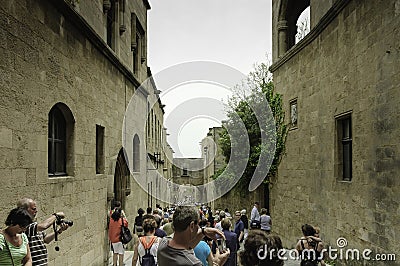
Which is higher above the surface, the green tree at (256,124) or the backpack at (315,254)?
the green tree at (256,124)

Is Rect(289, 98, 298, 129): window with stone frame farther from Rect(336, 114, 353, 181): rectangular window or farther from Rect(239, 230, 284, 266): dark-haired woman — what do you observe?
Rect(239, 230, 284, 266): dark-haired woman

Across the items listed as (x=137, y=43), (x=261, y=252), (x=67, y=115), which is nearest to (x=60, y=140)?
(x=67, y=115)

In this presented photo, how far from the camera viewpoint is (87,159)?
902 cm

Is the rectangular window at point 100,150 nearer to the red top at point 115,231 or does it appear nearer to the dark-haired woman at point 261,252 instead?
the red top at point 115,231

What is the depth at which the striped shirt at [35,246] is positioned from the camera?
495 cm

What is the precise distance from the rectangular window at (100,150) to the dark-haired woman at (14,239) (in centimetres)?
602

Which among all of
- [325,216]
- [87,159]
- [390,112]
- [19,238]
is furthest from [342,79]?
[19,238]

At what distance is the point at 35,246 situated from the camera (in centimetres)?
498

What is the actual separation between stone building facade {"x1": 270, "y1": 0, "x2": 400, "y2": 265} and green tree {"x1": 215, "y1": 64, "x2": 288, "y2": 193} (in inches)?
29.1

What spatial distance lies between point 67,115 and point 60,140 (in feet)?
1.58

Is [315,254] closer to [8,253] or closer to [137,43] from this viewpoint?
[8,253]

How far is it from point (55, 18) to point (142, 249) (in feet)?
12.9

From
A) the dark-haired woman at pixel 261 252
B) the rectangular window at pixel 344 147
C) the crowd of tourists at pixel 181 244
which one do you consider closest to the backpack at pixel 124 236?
the crowd of tourists at pixel 181 244

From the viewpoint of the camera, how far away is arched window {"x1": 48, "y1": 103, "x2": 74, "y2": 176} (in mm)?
7457
